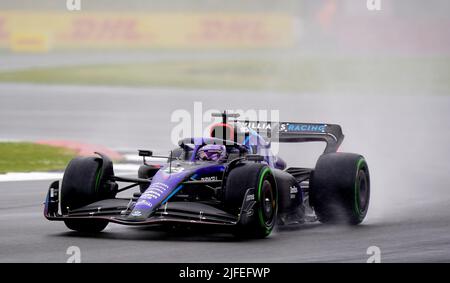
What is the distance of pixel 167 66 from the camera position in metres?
43.1

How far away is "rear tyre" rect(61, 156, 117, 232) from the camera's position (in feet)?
39.1

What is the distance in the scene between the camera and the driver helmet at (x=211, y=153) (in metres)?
12.4

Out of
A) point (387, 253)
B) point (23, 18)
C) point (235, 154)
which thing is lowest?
point (387, 253)

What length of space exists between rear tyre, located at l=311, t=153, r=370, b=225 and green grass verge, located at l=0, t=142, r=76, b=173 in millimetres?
7277

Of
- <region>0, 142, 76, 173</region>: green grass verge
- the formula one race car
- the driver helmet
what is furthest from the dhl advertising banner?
the driver helmet

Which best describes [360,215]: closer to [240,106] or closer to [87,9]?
[240,106]

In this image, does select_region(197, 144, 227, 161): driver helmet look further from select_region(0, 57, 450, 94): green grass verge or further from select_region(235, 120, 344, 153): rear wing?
select_region(0, 57, 450, 94): green grass verge

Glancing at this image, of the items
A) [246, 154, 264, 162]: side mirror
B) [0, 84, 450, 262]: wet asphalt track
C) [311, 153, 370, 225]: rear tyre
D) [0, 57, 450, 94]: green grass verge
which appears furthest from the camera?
[0, 57, 450, 94]: green grass verge

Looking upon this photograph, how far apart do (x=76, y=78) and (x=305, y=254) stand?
1200 inches

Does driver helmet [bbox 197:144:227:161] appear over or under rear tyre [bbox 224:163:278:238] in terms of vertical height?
over

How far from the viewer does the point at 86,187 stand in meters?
11.9

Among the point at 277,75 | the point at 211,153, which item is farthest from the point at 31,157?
the point at 277,75

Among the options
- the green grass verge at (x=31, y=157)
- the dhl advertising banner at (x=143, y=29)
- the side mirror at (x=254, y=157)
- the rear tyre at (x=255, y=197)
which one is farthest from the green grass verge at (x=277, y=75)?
the rear tyre at (x=255, y=197)

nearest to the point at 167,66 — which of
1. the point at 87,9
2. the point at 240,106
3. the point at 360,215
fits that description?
the point at 87,9
